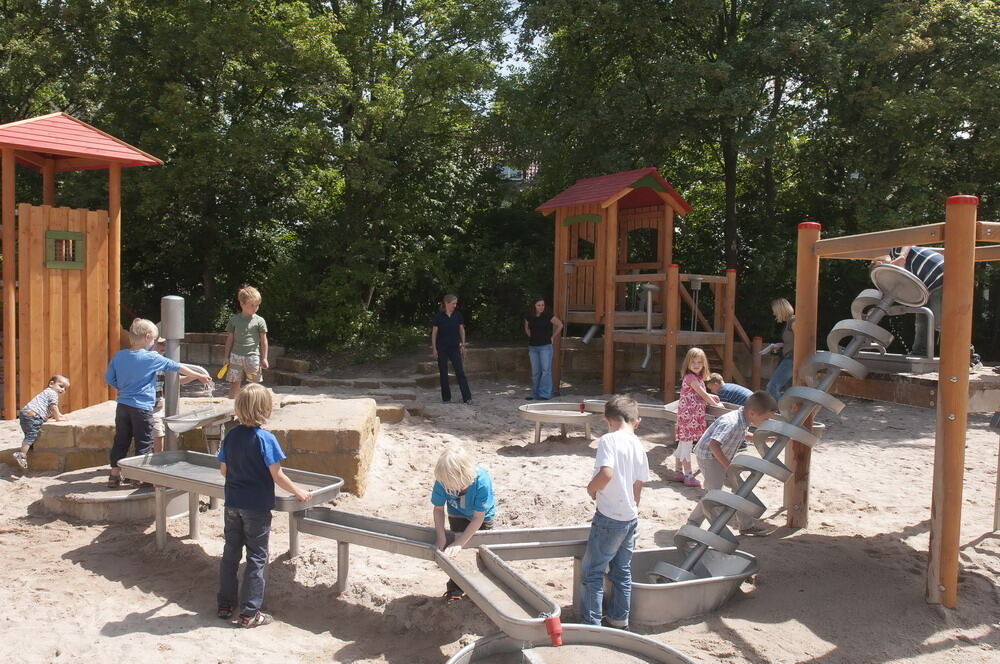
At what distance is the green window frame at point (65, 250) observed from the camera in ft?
28.7

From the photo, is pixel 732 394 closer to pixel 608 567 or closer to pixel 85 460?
pixel 608 567

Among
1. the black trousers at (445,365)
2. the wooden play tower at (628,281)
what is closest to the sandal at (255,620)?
the black trousers at (445,365)

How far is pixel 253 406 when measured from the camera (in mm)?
4277

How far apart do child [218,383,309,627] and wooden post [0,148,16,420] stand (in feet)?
18.7

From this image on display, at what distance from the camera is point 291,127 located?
43.2 ft

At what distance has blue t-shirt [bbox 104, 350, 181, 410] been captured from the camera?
19.1ft

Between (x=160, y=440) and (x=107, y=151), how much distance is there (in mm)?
4688

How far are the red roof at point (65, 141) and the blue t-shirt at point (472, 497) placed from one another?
6.93 meters

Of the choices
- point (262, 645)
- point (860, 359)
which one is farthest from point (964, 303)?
point (262, 645)

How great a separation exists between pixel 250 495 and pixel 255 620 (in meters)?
0.66

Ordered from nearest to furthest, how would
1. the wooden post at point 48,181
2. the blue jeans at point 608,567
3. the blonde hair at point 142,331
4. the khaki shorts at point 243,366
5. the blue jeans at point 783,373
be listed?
the blue jeans at point 608,567 < the blonde hair at point 142,331 < the khaki shorts at point 243,366 < the blue jeans at point 783,373 < the wooden post at point 48,181

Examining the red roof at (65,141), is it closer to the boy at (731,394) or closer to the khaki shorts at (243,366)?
the khaki shorts at (243,366)

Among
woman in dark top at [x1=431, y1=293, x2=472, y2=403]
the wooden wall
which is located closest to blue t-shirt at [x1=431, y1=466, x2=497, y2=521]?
the wooden wall

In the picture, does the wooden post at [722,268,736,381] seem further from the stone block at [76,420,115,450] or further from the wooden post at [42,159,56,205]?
the wooden post at [42,159,56,205]
